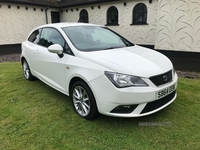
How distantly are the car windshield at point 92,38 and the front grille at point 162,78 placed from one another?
116 centimetres

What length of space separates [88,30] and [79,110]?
1753 millimetres

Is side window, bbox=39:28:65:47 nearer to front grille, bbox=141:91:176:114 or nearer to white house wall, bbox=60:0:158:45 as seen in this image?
front grille, bbox=141:91:176:114

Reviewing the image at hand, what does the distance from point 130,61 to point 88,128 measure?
4.25 feet

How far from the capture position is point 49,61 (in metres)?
3.70

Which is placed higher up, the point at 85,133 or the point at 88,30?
the point at 88,30

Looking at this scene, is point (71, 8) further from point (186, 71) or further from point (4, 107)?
point (4, 107)

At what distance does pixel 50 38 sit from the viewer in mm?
3953

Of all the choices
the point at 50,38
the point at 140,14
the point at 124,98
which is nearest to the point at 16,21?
the point at 140,14

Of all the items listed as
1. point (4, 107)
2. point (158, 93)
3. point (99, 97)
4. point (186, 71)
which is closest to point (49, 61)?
point (4, 107)

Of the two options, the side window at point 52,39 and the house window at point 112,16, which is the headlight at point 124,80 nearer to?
the side window at point 52,39

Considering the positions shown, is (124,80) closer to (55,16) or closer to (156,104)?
(156,104)

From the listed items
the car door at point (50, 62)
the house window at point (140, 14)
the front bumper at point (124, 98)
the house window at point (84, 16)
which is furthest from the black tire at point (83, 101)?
the house window at point (84, 16)

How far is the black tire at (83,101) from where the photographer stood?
9.29 ft

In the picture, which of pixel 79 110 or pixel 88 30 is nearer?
pixel 79 110
